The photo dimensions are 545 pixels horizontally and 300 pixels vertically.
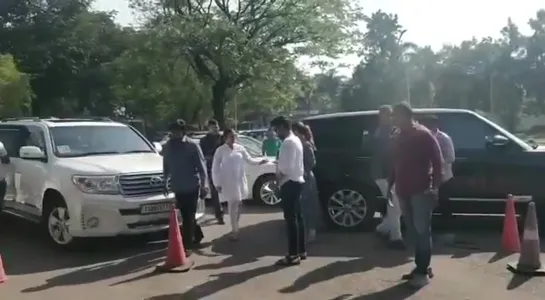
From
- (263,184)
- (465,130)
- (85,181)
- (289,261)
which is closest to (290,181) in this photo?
(289,261)

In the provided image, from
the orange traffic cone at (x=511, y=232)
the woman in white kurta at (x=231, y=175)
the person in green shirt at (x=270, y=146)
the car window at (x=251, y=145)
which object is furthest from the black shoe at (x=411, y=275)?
the person in green shirt at (x=270, y=146)

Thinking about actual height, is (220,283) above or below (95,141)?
below

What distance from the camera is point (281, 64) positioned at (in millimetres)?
33438

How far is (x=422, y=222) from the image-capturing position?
6785 millimetres

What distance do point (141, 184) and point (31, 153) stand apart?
1.75 metres

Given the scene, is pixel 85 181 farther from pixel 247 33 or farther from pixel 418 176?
pixel 247 33

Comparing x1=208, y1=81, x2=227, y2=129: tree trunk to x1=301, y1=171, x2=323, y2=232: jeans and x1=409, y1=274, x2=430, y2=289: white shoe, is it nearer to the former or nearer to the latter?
x1=301, y1=171, x2=323, y2=232: jeans

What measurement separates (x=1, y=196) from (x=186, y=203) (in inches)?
122

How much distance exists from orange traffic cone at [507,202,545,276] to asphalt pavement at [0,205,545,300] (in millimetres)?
199

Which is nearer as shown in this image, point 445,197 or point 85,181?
point 85,181

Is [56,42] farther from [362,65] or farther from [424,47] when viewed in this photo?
[424,47]

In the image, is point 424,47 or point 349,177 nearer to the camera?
point 349,177

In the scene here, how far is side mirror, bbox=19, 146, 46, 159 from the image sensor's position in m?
9.16

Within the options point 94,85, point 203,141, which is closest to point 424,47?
point 94,85
